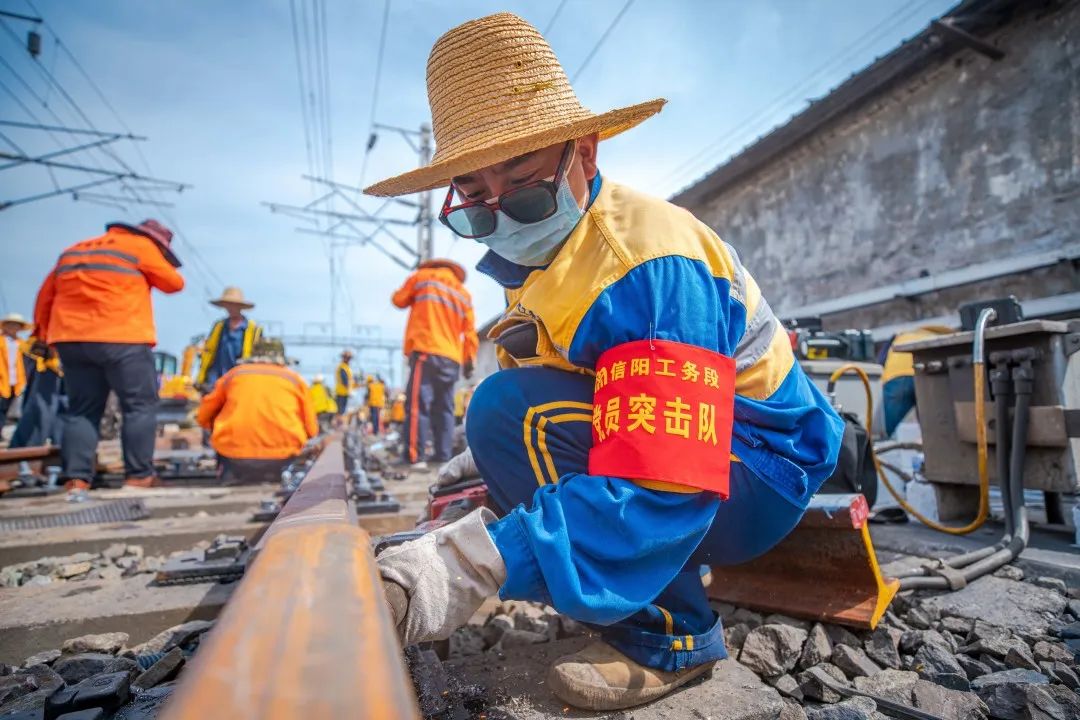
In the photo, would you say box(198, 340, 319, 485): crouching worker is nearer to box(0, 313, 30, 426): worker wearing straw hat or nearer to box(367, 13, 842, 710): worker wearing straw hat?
box(367, 13, 842, 710): worker wearing straw hat

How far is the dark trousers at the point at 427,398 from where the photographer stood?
6621mm

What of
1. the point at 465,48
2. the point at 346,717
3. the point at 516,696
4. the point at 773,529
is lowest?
the point at 516,696

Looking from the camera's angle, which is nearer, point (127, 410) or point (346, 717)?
point (346, 717)

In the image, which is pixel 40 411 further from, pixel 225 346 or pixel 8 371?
pixel 8 371

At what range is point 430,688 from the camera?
138 cm

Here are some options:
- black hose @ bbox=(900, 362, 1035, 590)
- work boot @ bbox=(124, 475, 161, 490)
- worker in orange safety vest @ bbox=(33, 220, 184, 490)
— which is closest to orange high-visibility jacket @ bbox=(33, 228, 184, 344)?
worker in orange safety vest @ bbox=(33, 220, 184, 490)

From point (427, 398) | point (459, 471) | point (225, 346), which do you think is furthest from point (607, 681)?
point (225, 346)

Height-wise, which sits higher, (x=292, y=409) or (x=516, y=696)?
(x=292, y=409)

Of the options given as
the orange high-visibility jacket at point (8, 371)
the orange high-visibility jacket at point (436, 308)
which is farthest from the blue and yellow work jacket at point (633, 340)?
the orange high-visibility jacket at point (8, 371)

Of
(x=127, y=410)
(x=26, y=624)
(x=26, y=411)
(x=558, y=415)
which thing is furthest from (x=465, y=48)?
(x=26, y=411)

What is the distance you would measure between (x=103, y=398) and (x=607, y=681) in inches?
214

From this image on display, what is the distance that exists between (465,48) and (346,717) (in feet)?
5.42

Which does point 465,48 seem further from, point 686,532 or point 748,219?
point 748,219

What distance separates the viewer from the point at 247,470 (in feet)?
17.7
